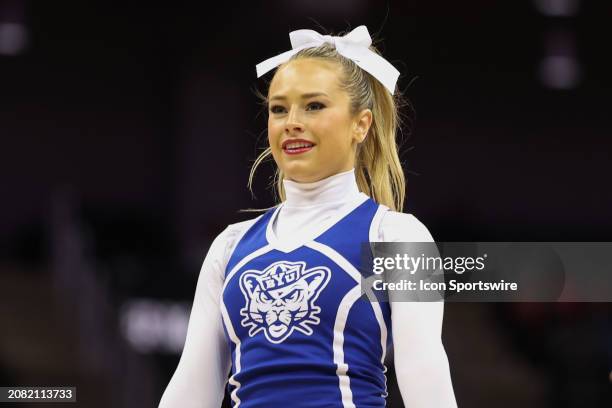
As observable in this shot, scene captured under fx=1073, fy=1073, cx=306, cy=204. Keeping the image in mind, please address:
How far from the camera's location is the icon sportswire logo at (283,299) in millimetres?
1729

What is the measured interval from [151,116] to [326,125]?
473cm

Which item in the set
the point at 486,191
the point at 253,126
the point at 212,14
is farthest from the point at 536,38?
the point at 212,14

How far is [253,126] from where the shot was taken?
5.32 m

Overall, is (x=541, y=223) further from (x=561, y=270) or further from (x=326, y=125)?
(x=326, y=125)

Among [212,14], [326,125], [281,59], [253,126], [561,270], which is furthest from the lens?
[212,14]

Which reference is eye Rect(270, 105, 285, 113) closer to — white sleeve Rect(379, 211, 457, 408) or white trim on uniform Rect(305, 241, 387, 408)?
white trim on uniform Rect(305, 241, 387, 408)

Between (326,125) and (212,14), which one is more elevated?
(212,14)

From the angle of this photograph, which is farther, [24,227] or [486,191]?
[24,227]

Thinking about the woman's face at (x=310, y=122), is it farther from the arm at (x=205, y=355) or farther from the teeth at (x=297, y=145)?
the arm at (x=205, y=355)

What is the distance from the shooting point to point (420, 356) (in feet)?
5.49

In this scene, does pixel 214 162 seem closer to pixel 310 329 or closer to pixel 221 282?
pixel 221 282

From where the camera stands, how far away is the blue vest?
1.69 meters

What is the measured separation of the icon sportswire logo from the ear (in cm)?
28

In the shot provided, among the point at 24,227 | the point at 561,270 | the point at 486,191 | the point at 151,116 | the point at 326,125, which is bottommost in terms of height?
the point at 561,270
